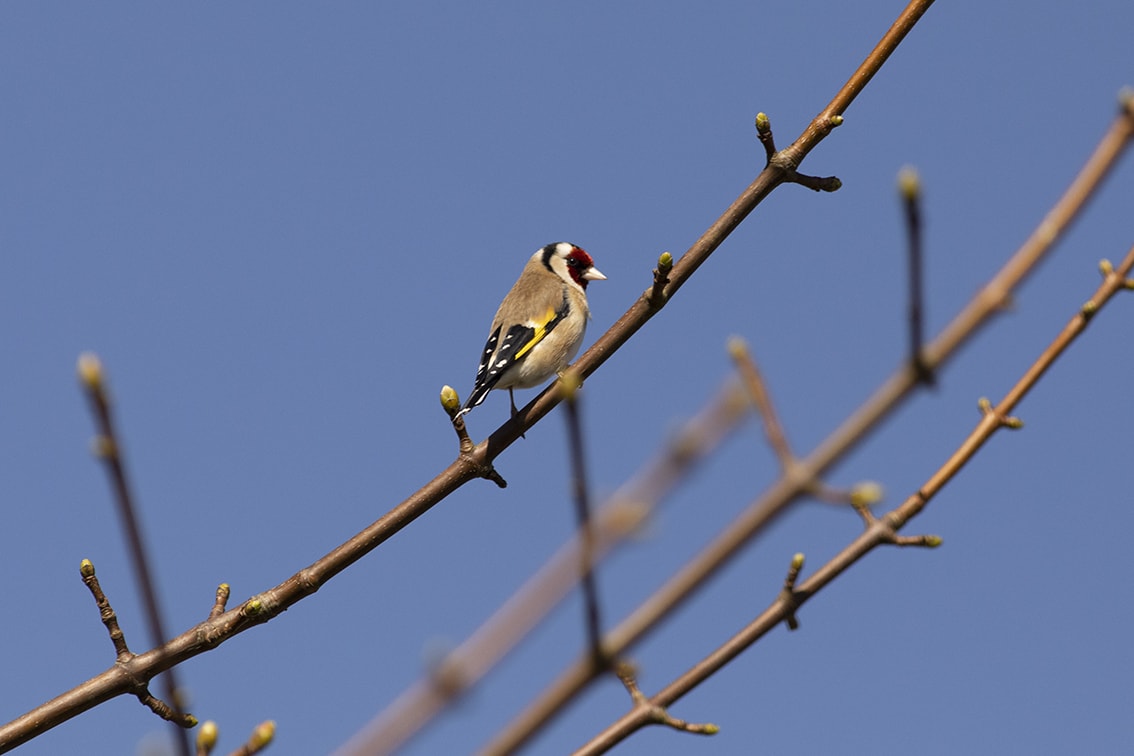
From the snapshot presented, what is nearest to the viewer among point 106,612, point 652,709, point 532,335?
point 652,709

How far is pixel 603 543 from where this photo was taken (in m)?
1.60

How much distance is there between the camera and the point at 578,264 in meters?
10.1

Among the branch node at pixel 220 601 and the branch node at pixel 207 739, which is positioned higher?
the branch node at pixel 220 601

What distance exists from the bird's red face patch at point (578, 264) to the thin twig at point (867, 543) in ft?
25.6

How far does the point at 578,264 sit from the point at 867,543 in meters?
8.11

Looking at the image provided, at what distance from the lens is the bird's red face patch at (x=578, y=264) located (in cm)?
1004

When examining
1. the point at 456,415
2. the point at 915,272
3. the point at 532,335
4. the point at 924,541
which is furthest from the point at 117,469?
the point at 532,335

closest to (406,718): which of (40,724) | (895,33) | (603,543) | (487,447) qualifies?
(603,543)

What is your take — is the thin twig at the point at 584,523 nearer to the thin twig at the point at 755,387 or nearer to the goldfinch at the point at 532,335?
the thin twig at the point at 755,387

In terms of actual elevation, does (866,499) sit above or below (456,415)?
below

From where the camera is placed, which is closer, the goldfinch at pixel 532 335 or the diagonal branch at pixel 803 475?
the diagonal branch at pixel 803 475

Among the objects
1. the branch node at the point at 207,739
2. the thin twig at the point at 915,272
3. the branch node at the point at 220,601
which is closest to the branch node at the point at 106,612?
the branch node at the point at 220,601

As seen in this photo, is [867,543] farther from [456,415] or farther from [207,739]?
[456,415]

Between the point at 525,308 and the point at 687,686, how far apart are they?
6557mm
